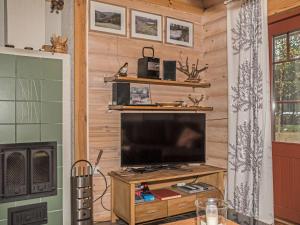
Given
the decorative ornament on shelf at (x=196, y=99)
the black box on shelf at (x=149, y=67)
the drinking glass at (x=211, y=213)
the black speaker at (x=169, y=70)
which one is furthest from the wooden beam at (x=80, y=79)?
the drinking glass at (x=211, y=213)

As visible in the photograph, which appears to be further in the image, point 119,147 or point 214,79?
point 214,79

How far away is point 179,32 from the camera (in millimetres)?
3859

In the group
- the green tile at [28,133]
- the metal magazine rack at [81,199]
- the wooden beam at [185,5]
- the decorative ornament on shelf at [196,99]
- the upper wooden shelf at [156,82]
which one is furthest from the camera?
the decorative ornament on shelf at [196,99]

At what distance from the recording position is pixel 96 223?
318cm

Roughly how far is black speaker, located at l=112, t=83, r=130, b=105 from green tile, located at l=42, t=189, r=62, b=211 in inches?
43.2

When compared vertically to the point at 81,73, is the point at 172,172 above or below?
below

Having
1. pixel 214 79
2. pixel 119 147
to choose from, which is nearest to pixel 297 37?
pixel 214 79

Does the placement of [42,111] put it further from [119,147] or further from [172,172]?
[172,172]

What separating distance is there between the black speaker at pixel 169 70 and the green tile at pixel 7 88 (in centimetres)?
171

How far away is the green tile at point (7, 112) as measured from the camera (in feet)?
8.54

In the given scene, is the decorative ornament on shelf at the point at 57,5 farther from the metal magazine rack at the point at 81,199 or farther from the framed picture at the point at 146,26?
the metal magazine rack at the point at 81,199

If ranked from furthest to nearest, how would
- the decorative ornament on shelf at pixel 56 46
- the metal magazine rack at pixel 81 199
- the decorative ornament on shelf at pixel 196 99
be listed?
the decorative ornament on shelf at pixel 196 99, the decorative ornament on shelf at pixel 56 46, the metal magazine rack at pixel 81 199

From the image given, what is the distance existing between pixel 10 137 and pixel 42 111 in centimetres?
36

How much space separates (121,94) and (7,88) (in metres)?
1.13
